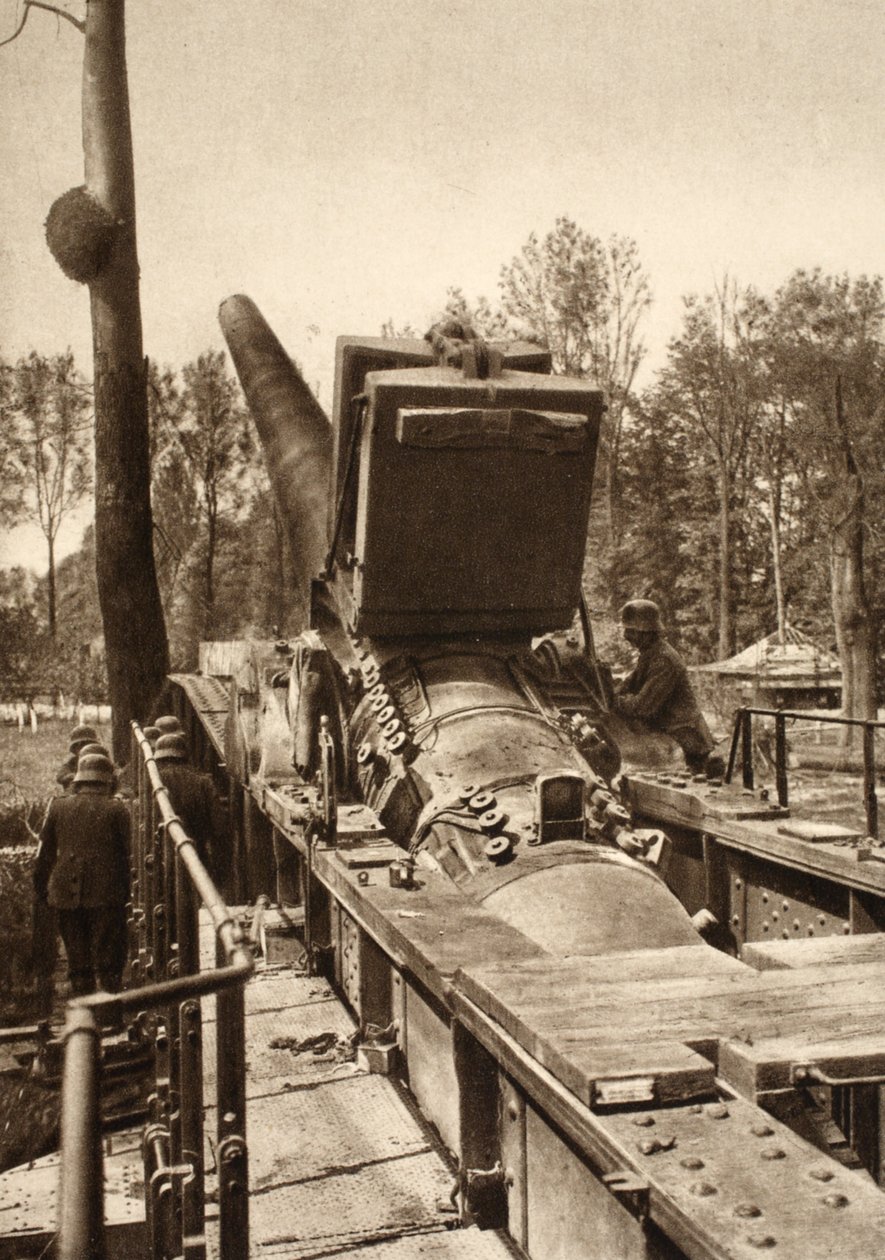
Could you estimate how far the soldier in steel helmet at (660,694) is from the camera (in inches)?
276

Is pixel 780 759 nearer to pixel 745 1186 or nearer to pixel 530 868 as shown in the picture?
pixel 530 868

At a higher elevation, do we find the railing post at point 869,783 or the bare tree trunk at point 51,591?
the bare tree trunk at point 51,591

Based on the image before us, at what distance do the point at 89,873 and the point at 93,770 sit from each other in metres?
0.58

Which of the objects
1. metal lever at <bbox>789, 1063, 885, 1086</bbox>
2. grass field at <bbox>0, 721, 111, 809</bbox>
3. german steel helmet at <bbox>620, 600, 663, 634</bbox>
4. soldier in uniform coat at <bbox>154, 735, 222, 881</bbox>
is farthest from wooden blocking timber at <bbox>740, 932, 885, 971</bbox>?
grass field at <bbox>0, 721, 111, 809</bbox>

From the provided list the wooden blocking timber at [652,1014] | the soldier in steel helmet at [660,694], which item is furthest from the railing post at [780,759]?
the wooden blocking timber at [652,1014]

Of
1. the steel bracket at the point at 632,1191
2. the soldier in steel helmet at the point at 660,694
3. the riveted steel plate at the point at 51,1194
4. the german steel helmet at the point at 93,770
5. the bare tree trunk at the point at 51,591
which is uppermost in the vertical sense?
the bare tree trunk at the point at 51,591

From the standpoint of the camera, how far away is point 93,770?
7.11 metres

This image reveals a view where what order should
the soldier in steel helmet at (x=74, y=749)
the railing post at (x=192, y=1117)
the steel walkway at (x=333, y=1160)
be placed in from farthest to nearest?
the soldier in steel helmet at (x=74, y=749), the steel walkway at (x=333, y=1160), the railing post at (x=192, y=1117)

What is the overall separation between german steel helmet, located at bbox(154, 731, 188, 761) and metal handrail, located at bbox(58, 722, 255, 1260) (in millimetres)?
2870

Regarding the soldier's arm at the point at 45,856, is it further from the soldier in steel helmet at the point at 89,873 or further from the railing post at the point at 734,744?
the railing post at the point at 734,744

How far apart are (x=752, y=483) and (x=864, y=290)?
10.3m

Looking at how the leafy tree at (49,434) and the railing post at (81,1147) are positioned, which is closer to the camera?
the railing post at (81,1147)

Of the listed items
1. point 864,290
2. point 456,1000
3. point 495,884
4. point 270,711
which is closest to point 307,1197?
point 456,1000

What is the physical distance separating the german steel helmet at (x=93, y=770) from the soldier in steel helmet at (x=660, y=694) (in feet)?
9.59
